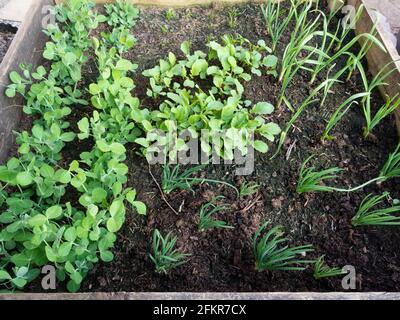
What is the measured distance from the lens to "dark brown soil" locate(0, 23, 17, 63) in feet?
7.22

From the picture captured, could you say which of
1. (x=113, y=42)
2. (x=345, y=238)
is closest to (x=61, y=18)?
(x=113, y=42)

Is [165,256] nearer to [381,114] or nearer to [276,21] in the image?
[381,114]

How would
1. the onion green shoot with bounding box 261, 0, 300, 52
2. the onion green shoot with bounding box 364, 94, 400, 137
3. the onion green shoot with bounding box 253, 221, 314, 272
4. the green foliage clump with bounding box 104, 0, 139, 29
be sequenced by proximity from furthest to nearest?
the green foliage clump with bounding box 104, 0, 139, 29
the onion green shoot with bounding box 261, 0, 300, 52
the onion green shoot with bounding box 364, 94, 400, 137
the onion green shoot with bounding box 253, 221, 314, 272

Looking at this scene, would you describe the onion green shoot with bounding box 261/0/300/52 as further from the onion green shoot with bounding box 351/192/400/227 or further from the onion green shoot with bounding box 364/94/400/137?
the onion green shoot with bounding box 351/192/400/227

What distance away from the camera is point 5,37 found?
7.43ft

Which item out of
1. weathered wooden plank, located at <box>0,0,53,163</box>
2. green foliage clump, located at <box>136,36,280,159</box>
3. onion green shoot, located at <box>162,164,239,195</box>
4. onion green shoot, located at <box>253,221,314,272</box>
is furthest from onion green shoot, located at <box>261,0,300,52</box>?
weathered wooden plank, located at <box>0,0,53,163</box>

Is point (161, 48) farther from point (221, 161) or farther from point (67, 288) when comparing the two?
point (67, 288)

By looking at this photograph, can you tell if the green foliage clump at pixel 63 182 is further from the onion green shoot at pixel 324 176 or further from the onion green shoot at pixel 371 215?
the onion green shoot at pixel 371 215

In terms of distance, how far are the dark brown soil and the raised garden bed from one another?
0.67m

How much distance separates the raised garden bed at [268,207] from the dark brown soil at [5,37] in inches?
26.2

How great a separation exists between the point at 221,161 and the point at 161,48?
29.6 inches

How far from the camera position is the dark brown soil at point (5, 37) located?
7.22ft

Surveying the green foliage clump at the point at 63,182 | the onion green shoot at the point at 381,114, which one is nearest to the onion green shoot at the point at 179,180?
the green foliage clump at the point at 63,182

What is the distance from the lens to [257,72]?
1730 mm
